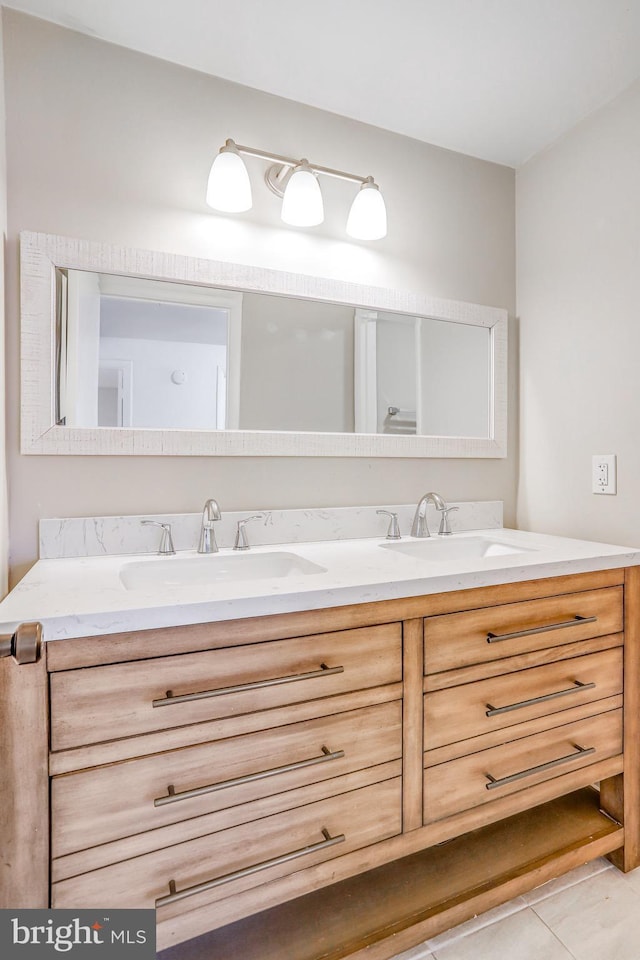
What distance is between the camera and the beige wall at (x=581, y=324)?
160cm

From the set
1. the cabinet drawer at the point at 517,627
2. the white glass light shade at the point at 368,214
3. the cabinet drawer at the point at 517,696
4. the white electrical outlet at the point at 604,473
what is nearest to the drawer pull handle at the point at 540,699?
the cabinet drawer at the point at 517,696

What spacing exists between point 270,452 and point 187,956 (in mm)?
1205

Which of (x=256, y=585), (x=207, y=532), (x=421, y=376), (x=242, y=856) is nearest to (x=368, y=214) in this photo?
(x=421, y=376)

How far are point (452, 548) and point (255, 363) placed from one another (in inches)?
34.2

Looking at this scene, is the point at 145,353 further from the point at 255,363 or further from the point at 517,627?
the point at 517,627

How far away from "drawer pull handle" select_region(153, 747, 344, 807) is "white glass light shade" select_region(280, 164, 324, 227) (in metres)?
1.45

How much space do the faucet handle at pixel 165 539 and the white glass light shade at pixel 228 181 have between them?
36.4 inches

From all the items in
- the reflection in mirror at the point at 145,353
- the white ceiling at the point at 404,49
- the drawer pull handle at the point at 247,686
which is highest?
the white ceiling at the point at 404,49

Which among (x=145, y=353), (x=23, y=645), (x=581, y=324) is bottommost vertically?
(x=23, y=645)

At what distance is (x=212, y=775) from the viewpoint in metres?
0.94

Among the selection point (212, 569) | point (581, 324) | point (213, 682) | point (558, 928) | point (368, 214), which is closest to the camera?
point (213, 682)

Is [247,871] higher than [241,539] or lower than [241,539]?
lower

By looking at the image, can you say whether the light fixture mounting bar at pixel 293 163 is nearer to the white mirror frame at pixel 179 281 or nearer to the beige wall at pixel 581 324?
the white mirror frame at pixel 179 281
